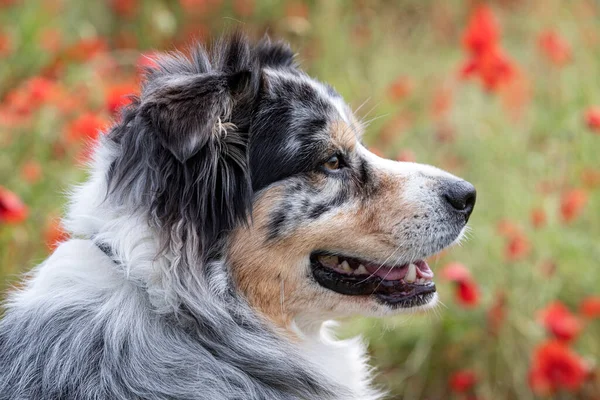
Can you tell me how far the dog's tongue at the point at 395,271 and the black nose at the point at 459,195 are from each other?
31 centimetres

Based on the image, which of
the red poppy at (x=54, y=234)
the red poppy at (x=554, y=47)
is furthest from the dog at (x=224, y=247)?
the red poppy at (x=554, y=47)

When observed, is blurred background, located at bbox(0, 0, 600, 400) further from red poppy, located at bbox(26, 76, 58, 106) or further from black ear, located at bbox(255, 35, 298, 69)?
black ear, located at bbox(255, 35, 298, 69)

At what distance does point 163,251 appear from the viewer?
2955 millimetres

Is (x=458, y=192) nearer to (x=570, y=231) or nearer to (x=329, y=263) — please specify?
(x=329, y=263)

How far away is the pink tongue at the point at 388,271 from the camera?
10.8 feet

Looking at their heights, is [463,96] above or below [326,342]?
above

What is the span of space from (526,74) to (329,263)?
564 cm

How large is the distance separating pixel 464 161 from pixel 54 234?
3.97 meters

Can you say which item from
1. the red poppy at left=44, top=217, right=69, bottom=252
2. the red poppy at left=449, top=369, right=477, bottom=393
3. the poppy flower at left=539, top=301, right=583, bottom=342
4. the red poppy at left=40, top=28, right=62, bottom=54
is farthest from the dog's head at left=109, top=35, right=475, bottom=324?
the red poppy at left=40, top=28, right=62, bottom=54

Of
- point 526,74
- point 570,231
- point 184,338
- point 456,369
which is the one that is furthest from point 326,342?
point 526,74

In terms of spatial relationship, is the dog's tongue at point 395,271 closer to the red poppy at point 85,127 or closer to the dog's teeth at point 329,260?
the dog's teeth at point 329,260

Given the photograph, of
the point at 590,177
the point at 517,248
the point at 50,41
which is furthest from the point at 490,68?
the point at 50,41

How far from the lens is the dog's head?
9.51ft

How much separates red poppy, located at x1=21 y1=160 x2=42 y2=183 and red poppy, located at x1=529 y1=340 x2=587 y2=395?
127 inches
